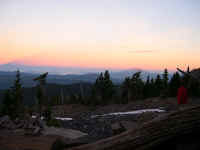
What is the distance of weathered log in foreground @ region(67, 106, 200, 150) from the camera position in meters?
2.88

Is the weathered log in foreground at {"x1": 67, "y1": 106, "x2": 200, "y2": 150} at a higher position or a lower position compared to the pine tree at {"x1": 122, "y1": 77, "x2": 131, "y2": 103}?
higher

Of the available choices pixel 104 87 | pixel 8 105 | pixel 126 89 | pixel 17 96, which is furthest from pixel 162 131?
pixel 104 87

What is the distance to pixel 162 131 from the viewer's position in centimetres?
291

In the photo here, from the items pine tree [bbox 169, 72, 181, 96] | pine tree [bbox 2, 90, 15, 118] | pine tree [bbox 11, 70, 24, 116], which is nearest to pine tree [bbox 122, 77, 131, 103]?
pine tree [bbox 169, 72, 181, 96]

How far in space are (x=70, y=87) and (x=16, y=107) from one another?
65219mm

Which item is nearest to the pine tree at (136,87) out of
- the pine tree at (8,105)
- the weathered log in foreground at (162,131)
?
the pine tree at (8,105)

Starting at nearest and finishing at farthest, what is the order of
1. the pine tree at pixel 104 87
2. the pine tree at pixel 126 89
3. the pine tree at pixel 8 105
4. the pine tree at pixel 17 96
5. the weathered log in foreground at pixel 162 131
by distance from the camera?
the weathered log in foreground at pixel 162 131 → the pine tree at pixel 8 105 → the pine tree at pixel 17 96 → the pine tree at pixel 126 89 → the pine tree at pixel 104 87

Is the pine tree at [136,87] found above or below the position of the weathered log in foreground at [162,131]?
below

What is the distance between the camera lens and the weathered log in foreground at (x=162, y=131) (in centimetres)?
288

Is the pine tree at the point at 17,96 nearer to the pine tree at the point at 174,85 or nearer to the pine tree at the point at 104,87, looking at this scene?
the pine tree at the point at 104,87

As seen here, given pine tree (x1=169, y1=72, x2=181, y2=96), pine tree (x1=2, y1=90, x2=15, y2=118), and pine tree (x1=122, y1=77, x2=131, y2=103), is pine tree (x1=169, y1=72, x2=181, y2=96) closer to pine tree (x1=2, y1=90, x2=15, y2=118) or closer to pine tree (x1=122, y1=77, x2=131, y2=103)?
pine tree (x1=122, y1=77, x2=131, y2=103)

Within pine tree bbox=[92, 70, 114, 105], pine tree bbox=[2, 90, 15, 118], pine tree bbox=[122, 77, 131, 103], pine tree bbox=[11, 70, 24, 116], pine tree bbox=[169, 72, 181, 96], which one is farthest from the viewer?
pine tree bbox=[92, 70, 114, 105]

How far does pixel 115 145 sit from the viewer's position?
2.98m

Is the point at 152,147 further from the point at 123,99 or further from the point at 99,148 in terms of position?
the point at 123,99
